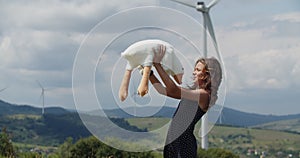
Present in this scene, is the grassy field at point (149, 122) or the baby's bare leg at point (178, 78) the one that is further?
the grassy field at point (149, 122)

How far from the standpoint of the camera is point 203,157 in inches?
914

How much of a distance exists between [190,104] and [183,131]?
8.1 inches


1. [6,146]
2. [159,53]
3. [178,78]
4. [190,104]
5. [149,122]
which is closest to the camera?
[159,53]

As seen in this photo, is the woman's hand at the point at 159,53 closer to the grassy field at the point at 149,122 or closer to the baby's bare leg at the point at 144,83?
the baby's bare leg at the point at 144,83

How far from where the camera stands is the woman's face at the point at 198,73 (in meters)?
4.47

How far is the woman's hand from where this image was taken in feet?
13.5

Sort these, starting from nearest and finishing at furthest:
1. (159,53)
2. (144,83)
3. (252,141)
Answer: (144,83) < (159,53) < (252,141)

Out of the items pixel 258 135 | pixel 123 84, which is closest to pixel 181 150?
pixel 123 84

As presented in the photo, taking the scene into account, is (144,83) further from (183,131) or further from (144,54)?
(183,131)

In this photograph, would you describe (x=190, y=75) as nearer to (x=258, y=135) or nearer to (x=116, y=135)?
(x=116, y=135)

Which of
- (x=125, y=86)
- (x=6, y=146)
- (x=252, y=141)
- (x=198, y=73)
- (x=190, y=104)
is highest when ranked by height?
(x=198, y=73)

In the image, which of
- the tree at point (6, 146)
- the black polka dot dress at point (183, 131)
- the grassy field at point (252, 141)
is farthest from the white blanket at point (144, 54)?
the grassy field at point (252, 141)

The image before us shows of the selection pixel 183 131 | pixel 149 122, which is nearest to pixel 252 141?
pixel 149 122

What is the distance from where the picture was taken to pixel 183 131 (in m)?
4.59
